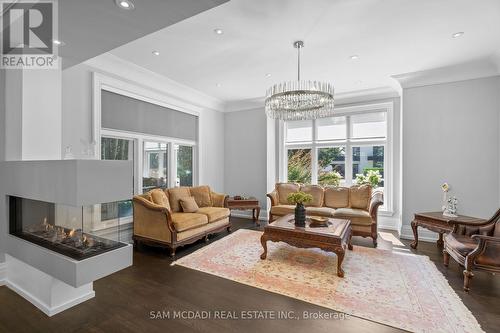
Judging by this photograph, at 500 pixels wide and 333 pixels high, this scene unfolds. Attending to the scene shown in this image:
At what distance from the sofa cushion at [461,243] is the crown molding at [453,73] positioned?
2875 millimetres

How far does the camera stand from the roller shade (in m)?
4.06

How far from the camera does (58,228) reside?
7.55 feet

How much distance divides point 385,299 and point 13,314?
369 centimetres

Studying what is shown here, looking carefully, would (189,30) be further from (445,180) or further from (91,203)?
(445,180)

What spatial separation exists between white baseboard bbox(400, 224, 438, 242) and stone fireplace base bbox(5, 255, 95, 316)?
523cm

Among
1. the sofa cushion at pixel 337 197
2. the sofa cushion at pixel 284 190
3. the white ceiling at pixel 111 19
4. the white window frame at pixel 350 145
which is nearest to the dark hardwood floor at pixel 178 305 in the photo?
the sofa cushion at pixel 337 197

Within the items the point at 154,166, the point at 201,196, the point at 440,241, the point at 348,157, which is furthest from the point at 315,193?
the point at 154,166

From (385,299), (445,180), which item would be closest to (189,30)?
(385,299)

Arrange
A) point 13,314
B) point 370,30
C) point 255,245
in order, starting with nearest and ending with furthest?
1. point 13,314
2. point 370,30
3. point 255,245

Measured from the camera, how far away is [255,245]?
4109 mm

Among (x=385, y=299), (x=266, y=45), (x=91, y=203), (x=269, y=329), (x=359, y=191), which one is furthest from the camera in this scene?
(x=359, y=191)

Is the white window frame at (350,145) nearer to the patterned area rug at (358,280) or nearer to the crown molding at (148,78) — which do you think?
the patterned area rug at (358,280)

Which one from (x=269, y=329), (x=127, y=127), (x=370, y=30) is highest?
(x=370, y=30)

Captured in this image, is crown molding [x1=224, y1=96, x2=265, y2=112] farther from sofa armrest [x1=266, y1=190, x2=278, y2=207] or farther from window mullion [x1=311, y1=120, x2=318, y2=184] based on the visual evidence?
sofa armrest [x1=266, y1=190, x2=278, y2=207]
